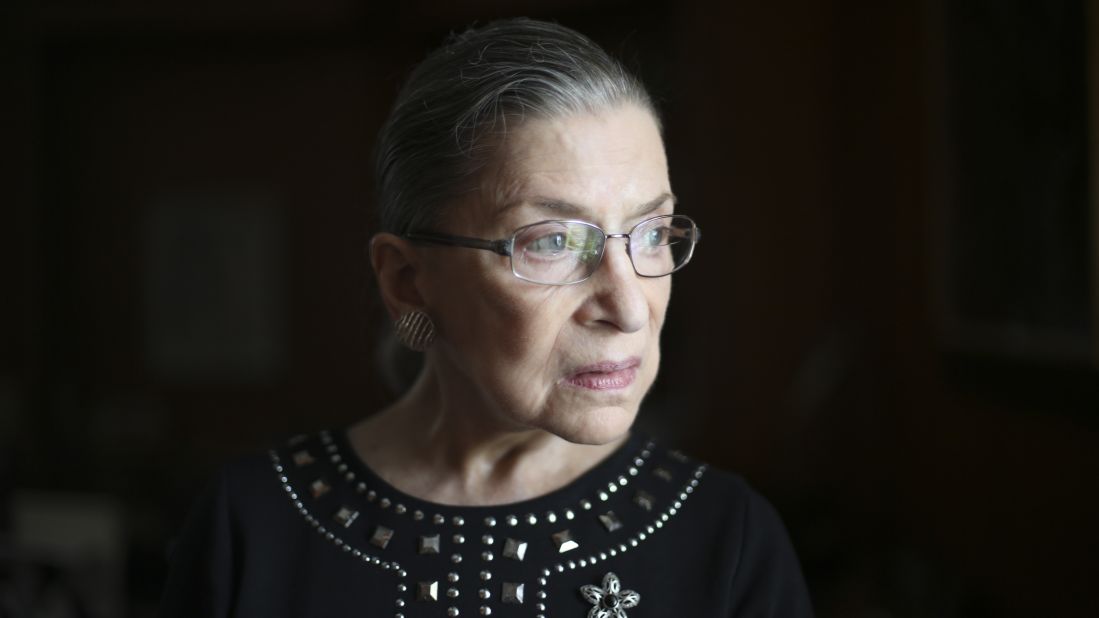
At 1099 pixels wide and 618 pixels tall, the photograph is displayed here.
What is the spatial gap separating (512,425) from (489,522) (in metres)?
0.11

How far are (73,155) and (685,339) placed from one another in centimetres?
343

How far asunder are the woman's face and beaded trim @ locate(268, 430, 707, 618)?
0.14 meters

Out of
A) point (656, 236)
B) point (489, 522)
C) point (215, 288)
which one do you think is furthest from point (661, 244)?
point (215, 288)

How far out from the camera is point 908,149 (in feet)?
10.00

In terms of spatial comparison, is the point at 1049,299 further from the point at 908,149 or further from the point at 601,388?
the point at 601,388

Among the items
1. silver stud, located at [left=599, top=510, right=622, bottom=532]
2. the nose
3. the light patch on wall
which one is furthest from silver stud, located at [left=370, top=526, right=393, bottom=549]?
the light patch on wall

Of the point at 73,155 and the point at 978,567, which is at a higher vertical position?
the point at 73,155

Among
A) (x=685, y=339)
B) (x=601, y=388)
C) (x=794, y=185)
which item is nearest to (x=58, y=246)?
(x=685, y=339)

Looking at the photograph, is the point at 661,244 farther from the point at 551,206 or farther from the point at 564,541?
the point at 564,541

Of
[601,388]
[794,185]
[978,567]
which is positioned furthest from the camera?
[794,185]

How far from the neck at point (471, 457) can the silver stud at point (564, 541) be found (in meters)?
0.06

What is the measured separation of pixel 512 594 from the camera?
108 centimetres

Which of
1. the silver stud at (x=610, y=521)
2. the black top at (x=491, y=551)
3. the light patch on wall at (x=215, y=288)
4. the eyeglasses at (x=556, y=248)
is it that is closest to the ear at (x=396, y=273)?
the eyeglasses at (x=556, y=248)

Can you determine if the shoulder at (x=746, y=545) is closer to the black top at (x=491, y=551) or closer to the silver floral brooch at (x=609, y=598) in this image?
the black top at (x=491, y=551)
